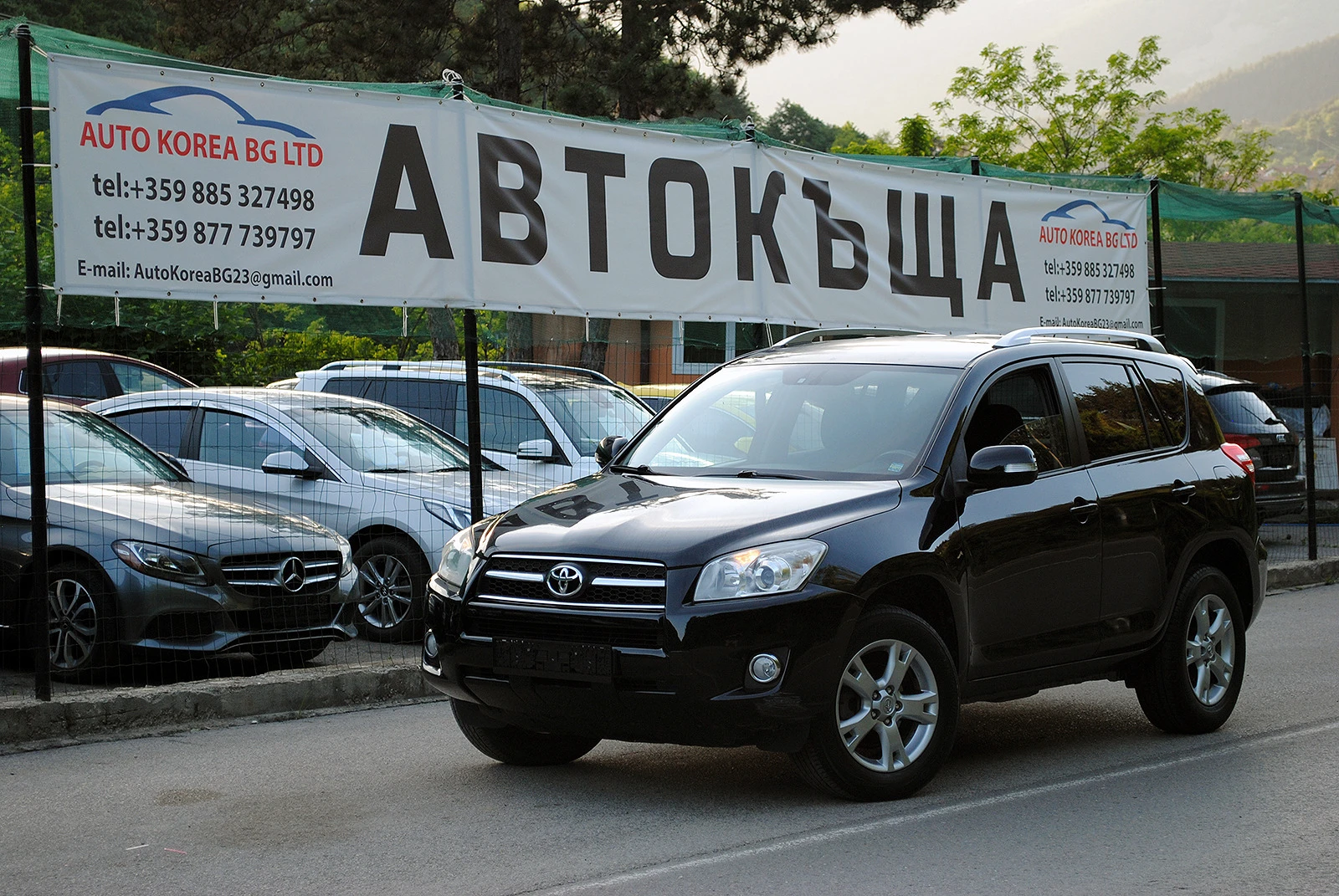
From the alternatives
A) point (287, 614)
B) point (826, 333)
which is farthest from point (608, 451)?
point (287, 614)

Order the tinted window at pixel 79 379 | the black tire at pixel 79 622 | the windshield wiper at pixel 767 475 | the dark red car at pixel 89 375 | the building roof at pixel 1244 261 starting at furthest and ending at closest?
1. the tinted window at pixel 79 379
2. the dark red car at pixel 89 375
3. the building roof at pixel 1244 261
4. the black tire at pixel 79 622
5. the windshield wiper at pixel 767 475

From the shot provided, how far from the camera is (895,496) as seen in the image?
6.04 meters

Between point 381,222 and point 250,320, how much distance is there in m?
2.17

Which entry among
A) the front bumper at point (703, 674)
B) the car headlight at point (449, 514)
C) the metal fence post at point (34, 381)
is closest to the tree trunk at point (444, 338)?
the car headlight at point (449, 514)

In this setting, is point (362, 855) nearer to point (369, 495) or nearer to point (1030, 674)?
point (1030, 674)

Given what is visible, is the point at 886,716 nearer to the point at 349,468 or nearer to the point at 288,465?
the point at 288,465

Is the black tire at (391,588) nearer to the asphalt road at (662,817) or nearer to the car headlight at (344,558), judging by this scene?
the car headlight at (344,558)

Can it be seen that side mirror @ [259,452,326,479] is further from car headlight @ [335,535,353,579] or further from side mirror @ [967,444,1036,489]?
side mirror @ [967,444,1036,489]

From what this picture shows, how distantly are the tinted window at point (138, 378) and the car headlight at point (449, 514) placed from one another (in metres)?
6.33

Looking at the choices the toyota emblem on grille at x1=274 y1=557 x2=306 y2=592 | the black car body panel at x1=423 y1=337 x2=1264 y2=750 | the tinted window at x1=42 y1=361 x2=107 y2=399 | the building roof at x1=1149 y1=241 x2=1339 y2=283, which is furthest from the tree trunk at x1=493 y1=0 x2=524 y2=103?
the black car body panel at x1=423 y1=337 x2=1264 y2=750

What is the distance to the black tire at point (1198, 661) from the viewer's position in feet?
23.7

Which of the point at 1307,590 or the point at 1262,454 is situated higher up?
the point at 1262,454

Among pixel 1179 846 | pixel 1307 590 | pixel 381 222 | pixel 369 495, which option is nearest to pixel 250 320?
pixel 369 495

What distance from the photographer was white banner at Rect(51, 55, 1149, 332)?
7.88 metres
